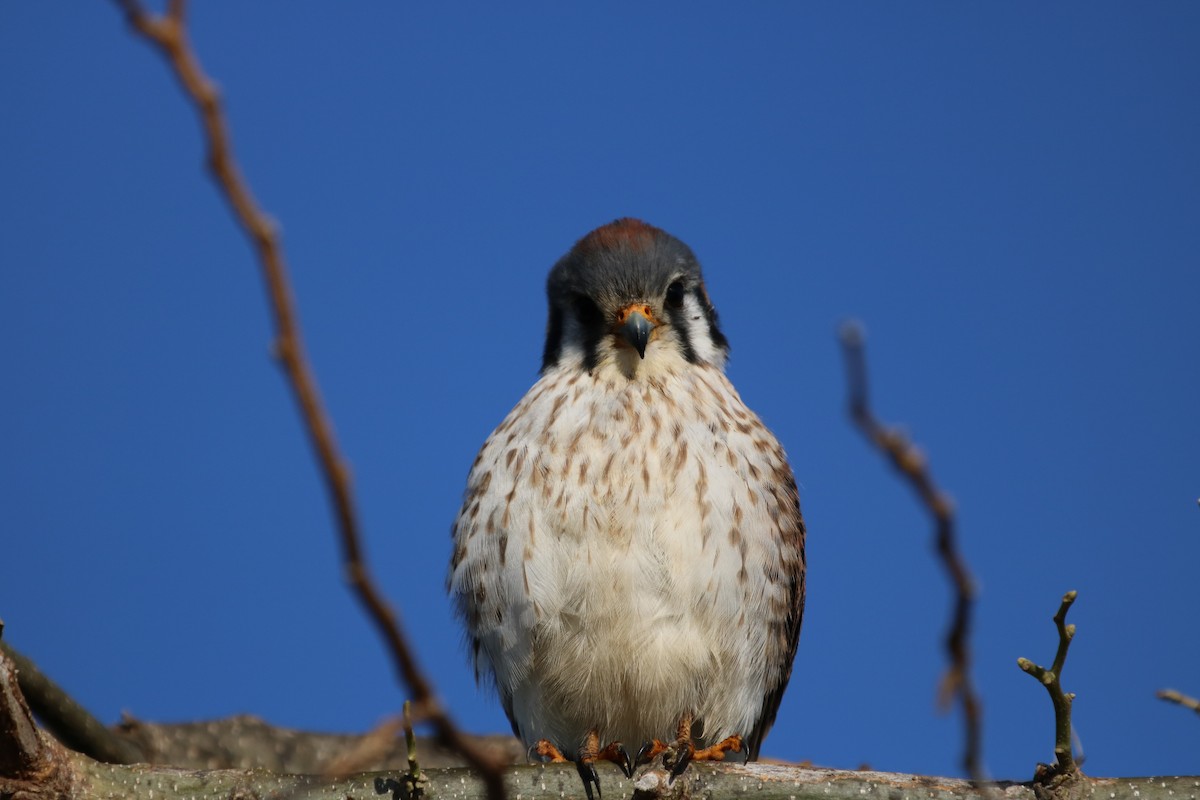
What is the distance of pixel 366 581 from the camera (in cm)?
93

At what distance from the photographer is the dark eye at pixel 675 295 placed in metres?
4.70

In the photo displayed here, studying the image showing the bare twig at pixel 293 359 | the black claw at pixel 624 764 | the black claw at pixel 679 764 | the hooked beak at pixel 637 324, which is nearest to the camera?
the bare twig at pixel 293 359

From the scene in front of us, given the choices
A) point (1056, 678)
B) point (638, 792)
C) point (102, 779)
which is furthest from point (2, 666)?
point (1056, 678)

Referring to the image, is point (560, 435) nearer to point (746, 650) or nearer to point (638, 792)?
point (746, 650)

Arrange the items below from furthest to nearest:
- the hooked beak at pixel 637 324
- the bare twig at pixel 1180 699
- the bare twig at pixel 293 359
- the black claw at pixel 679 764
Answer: the hooked beak at pixel 637 324, the black claw at pixel 679 764, the bare twig at pixel 1180 699, the bare twig at pixel 293 359

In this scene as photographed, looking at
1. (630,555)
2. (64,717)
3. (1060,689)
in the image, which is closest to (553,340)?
(630,555)

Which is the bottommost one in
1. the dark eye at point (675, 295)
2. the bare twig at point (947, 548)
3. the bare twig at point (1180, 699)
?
the bare twig at point (947, 548)

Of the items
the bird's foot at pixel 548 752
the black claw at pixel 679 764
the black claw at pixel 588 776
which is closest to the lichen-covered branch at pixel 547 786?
the black claw at pixel 679 764

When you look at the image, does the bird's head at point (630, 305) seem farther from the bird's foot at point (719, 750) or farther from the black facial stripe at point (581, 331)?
the bird's foot at point (719, 750)

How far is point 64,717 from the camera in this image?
11.8 ft

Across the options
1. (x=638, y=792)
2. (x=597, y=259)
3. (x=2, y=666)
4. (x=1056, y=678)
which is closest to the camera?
(x=1056, y=678)

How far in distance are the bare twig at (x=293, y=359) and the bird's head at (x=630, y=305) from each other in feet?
11.1

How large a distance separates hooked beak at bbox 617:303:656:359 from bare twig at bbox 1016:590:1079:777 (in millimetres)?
1883

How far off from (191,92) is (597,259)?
373 centimetres
